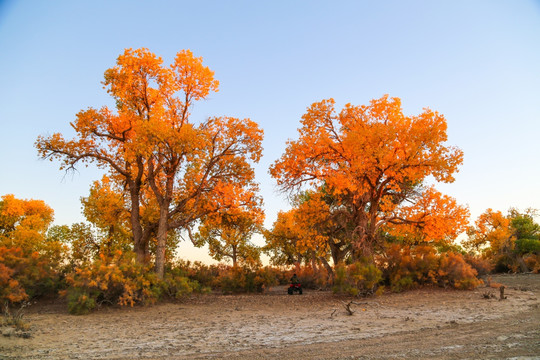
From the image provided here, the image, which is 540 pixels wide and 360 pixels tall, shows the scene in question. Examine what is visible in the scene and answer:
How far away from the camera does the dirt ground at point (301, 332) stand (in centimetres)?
627

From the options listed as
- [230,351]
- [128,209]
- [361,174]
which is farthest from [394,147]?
[128,209]

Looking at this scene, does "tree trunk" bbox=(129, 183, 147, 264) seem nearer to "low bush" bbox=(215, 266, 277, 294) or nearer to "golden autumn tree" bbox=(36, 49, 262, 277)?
"golden autumn tree" bbox=(36, 49, 262, 277)

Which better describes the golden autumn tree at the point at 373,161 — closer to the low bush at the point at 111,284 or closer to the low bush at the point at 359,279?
the low bush at the point at 359,279

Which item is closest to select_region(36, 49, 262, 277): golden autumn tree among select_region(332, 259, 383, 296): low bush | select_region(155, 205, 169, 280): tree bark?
select_region(155, 205, 169, 280): tree bark

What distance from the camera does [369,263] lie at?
15922 millimetres

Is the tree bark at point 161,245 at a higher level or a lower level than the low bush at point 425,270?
higher

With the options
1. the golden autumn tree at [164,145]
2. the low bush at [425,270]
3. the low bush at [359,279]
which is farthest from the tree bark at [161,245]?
the low bush at [425,270]

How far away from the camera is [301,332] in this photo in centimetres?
834

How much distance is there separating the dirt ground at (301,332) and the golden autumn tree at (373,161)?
430 cm

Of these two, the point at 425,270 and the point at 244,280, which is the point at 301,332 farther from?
the point at 244,280

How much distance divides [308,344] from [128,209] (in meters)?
16.9

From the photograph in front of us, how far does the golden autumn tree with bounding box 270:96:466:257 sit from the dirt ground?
4296mm

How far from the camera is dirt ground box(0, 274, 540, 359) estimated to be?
6265mm

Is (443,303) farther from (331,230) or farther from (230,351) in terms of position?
(230,351)
